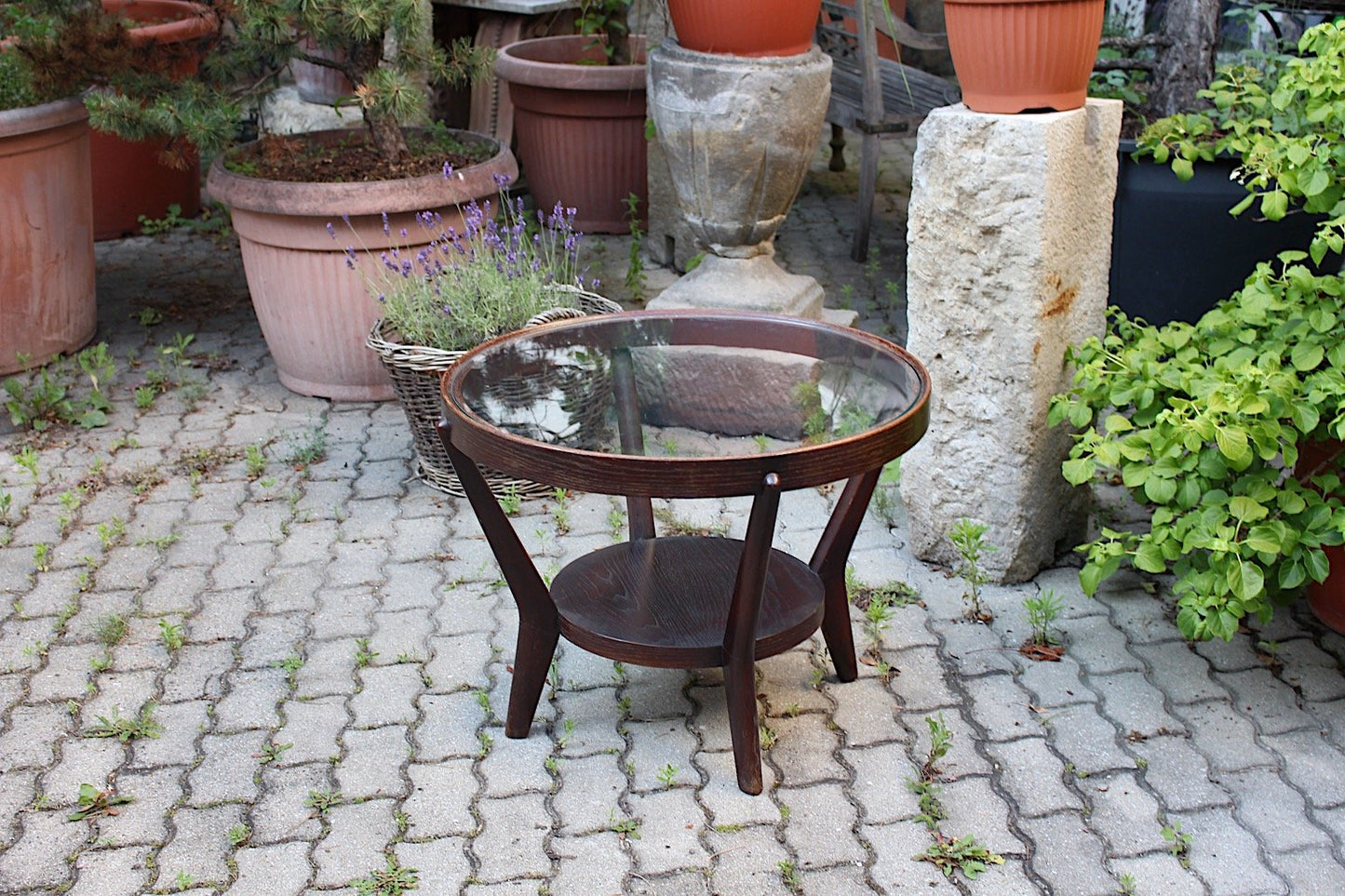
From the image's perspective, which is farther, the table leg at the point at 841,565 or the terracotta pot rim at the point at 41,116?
the terracotta pot rim at the point at 41,116

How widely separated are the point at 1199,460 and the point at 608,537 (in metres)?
1.56

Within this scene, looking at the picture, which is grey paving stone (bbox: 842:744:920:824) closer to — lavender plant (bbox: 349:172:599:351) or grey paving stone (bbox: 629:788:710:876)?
grey paving stone (bbox: 629:788:710:876)

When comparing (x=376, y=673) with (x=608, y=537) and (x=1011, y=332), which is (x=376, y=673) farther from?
(x=1011, y=332)

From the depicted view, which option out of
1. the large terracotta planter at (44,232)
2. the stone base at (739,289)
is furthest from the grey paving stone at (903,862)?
the large terracotta planter at (44,232)

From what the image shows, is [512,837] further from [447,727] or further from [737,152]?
[737,152]

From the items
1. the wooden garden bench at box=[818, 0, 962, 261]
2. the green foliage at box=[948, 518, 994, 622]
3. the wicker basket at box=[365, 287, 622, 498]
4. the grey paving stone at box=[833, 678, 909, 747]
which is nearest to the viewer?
the grey paving stone at box=[833, 678, 909, 747]

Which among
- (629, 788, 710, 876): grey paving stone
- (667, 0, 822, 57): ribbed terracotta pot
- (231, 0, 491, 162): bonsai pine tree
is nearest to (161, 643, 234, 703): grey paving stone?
(629, 788, 710, 876): grey paving stone

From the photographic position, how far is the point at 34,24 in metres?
4.66

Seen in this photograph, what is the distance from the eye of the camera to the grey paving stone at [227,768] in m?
2.80

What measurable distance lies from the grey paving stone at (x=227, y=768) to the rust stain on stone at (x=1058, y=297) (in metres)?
1.98

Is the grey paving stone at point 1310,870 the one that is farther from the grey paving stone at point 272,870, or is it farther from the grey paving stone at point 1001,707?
the grey paving stone at point 272,870

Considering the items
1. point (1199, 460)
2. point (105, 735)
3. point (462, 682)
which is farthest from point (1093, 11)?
A: point (105, 735)

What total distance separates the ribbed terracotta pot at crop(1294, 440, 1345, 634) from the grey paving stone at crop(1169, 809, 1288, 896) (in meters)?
0.71

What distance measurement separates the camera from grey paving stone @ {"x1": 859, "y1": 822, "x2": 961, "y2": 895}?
2.54 m
